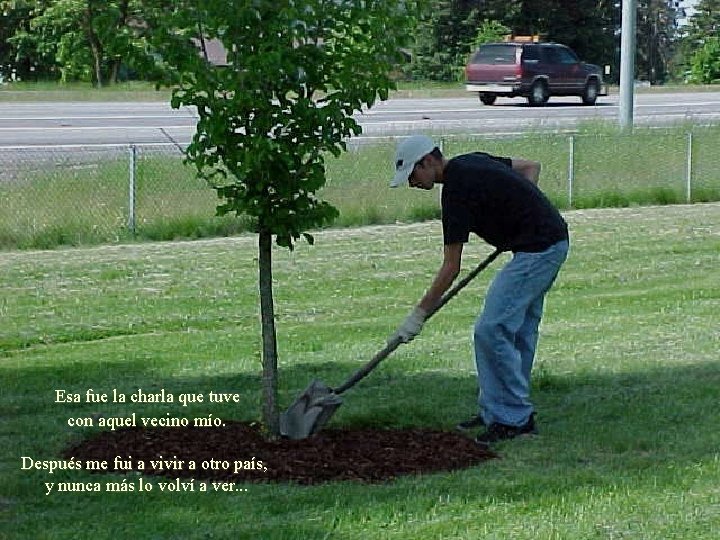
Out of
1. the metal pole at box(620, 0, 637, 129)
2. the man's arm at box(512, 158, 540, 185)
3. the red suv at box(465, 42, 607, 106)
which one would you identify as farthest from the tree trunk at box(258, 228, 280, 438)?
the red suv at box(465, 42, 607, 106)

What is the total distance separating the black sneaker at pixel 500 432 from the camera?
7095 millimetres

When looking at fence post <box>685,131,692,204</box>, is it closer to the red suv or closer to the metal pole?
the metal pole

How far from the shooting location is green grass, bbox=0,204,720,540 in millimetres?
5723

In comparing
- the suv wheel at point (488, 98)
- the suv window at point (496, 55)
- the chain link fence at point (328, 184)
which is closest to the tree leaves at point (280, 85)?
the chain link fence at point (328, 184)

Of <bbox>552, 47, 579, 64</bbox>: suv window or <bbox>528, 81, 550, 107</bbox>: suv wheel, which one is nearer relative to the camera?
<bbox>528, 81, 550, 107</bbox>: suv wheel

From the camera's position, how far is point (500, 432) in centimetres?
713

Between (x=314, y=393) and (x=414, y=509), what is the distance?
1.46 m

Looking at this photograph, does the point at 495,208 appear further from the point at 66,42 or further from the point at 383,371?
the point at 66,42

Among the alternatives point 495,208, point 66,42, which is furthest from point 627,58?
point 66,42

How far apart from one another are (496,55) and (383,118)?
930cm

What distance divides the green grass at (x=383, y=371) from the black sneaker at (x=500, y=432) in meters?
0.10

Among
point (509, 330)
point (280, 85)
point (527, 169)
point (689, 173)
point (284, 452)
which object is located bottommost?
point (689, 173)

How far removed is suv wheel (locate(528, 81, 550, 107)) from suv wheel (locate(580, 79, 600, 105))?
58.5 inches

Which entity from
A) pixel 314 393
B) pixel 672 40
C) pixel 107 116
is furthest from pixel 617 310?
pixel 672 40
